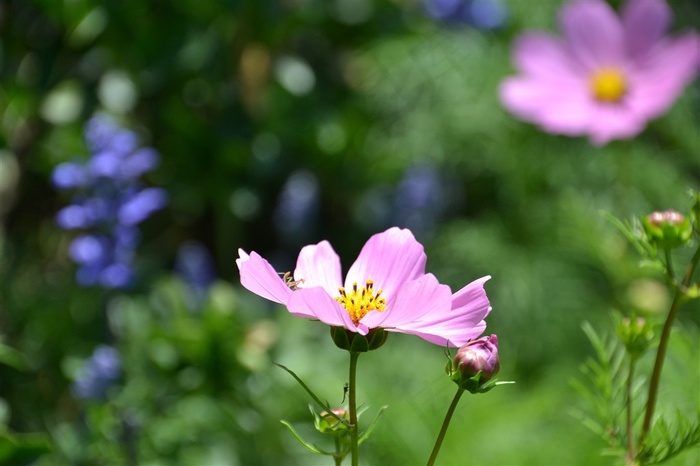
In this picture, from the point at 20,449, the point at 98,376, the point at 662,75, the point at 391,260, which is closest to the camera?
the point at 391,260

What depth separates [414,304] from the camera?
1.52 feet

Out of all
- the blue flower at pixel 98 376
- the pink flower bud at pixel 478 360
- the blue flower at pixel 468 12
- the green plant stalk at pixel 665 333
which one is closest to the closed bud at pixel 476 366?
the pink flower bud at pixel 478 360

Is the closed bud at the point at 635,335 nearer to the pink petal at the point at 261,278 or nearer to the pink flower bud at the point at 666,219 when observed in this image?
the pink flower bud at the point at 666,219

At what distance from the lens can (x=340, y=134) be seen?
162cm

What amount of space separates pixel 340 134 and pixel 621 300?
0.57 m

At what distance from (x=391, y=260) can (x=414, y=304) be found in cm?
9

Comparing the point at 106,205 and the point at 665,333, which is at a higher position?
the point at 665,333

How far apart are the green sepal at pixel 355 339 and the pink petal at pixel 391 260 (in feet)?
0.18

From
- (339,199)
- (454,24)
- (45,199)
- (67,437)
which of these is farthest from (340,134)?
(67,437)

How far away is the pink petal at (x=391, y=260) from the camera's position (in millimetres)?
542

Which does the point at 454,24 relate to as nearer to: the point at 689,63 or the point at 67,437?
the point at 689,63

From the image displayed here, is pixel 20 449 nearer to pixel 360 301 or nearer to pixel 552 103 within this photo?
pixel 360 301

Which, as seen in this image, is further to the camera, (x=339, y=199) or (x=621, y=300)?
(x=339, y=199)

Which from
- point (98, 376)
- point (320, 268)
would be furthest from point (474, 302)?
point (98, 376)
